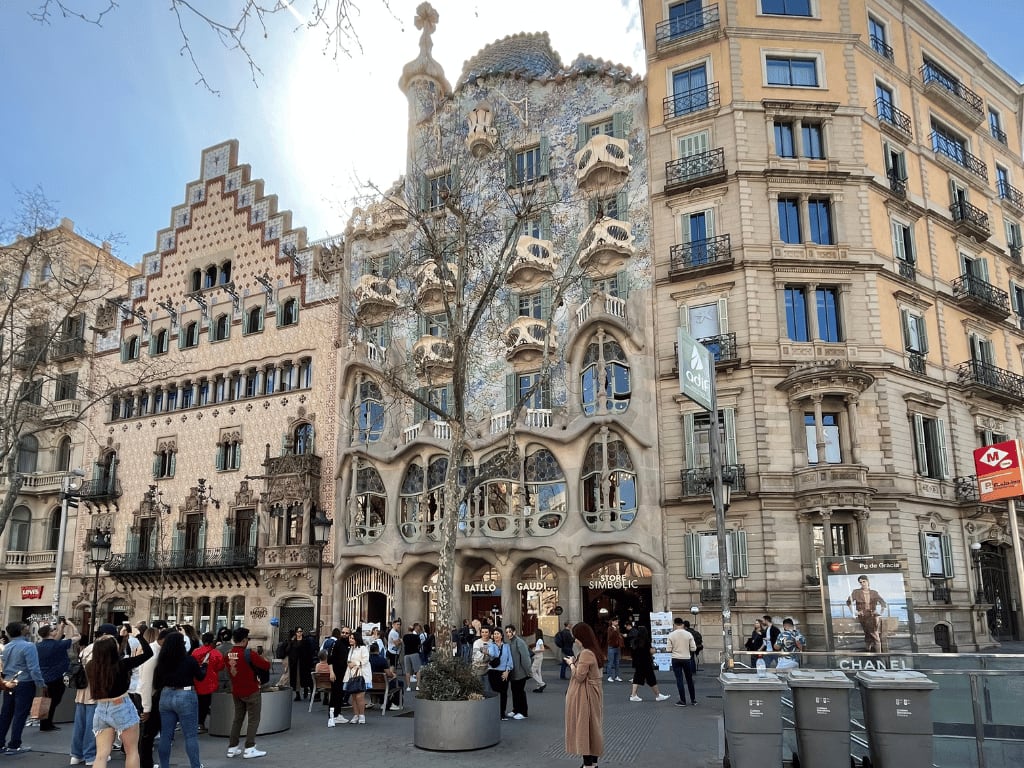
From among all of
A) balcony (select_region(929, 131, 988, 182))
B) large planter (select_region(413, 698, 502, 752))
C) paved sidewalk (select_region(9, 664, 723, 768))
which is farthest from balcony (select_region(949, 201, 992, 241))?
large planter (select_region(413, 698, 502, 752))

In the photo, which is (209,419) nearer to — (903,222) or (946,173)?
(903,222)

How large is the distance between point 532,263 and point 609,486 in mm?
8713

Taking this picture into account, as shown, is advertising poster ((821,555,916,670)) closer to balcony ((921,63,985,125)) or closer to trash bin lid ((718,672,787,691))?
trash bin lid ((718,672,787,691))

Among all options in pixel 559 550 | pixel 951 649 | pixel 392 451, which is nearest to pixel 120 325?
pixel 392 451

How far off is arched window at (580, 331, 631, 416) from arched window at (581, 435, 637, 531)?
129 cm

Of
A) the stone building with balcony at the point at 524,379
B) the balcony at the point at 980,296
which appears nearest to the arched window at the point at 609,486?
the stone building with balcony at the point at 524,379

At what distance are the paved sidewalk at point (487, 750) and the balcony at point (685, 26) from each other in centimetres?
2333

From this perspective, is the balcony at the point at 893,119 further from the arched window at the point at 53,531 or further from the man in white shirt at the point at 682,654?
the arched window at the point at 53,531

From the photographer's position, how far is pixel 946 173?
32500 millimetres

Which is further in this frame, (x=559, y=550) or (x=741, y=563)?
(x=559, y=550)

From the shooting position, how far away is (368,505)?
32312mm

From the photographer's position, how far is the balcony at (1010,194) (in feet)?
116

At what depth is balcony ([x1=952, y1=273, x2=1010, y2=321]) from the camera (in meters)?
30.5

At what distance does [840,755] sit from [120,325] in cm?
4069
